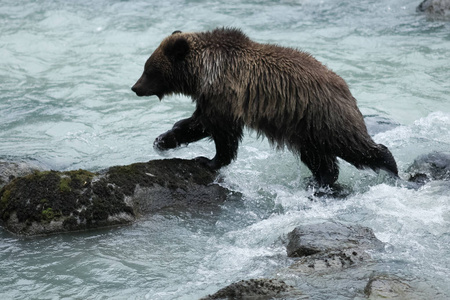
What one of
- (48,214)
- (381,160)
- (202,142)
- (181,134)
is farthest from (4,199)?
(381,160)

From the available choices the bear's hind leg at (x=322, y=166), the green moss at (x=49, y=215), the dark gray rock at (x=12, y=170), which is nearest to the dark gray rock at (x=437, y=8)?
the bear's hind leg at (x=322, y=166)

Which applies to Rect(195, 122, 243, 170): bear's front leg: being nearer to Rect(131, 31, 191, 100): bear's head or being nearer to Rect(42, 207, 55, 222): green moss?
Rect(131, 31, 191, 100): bear's head

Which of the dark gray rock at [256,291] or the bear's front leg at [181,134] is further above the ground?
the bear's front leg at [181,134]

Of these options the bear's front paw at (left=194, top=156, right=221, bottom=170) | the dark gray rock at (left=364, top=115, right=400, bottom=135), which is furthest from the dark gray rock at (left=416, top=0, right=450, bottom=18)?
the bear's front paw at (left=194, top=156, right=221, bottom=170)

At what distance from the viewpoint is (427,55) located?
1245 centimetres

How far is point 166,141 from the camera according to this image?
24.7ft

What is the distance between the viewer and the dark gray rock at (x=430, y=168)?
24.7 feet

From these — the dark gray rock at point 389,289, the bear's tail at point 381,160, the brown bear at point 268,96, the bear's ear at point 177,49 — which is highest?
the bear's ear at point 177,49

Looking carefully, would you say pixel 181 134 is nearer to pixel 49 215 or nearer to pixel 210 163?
pixel 210 163

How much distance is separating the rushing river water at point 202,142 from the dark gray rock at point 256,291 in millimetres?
171

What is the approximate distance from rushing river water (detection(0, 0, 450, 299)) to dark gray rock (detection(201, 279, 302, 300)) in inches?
6.7

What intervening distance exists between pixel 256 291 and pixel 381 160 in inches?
119

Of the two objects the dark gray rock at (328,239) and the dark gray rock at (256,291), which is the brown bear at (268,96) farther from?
the dark gray rock at (256,291)

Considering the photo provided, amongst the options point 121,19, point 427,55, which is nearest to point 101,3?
point 121,19
